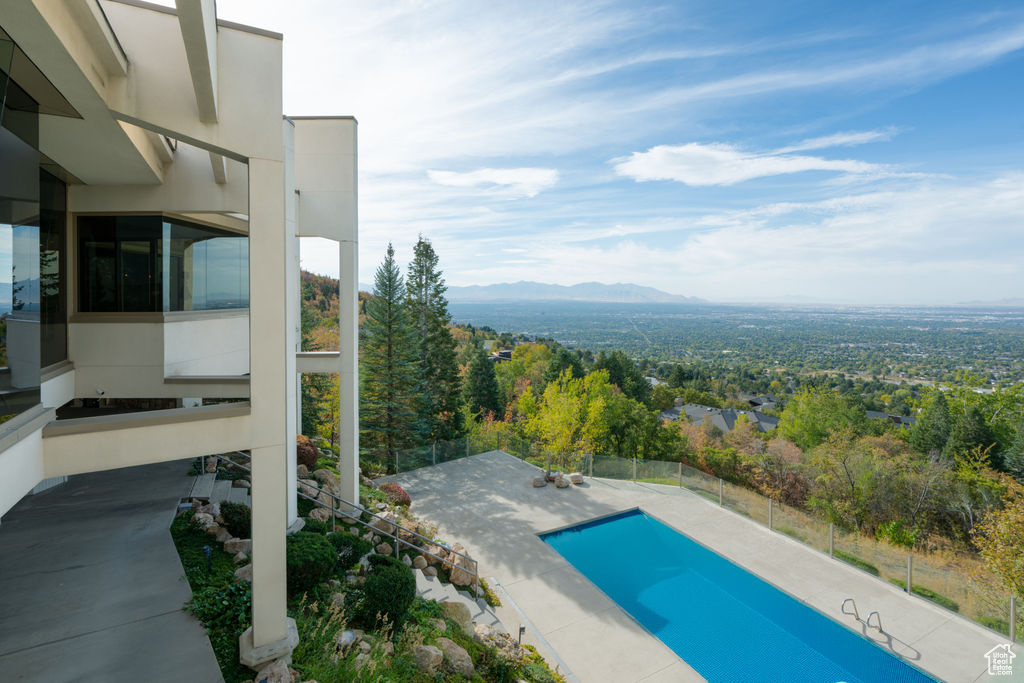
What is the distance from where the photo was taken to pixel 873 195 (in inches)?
2192

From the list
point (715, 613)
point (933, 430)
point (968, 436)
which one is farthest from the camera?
point (933, 430)

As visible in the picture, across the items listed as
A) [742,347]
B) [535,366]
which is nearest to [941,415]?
[535,366]

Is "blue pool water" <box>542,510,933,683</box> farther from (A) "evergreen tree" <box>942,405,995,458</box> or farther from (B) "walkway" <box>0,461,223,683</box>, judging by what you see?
(A) "evergreen tree" <box>942,405,995,458</box>

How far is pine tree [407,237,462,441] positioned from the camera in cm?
2495

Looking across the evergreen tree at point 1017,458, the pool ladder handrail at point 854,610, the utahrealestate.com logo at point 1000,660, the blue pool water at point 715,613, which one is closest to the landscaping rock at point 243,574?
the blue pool water at point 715,613

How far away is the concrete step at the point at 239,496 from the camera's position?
9461 millimetres

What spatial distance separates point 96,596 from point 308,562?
2517 millimetres

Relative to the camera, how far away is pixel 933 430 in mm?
27688

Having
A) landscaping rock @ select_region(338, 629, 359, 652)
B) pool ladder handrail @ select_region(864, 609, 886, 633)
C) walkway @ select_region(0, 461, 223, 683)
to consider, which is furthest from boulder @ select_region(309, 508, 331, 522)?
pool ladder handrail @ select_region(864, 609, 886, 633)

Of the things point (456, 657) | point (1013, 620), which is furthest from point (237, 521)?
point (1013, 620)

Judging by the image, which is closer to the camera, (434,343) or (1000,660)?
(1000,660)

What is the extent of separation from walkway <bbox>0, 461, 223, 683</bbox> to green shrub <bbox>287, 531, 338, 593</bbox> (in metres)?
1.33

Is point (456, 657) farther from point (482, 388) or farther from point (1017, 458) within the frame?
point (1017, 458)

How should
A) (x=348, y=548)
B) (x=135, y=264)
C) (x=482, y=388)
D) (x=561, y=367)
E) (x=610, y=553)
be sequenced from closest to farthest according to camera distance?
(x=348, y=548)
(x=135, y=264)
(x=610, y=553)
(x=482, y=388)
(x=561, y=367)
